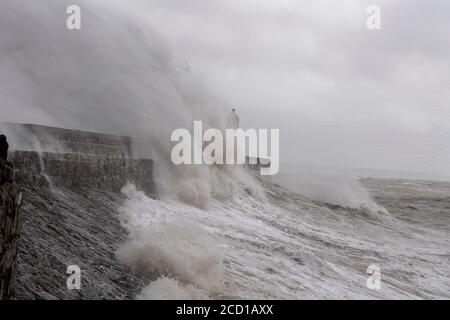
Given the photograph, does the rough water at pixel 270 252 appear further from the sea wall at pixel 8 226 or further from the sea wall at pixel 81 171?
the sea wall at pixel 8 226

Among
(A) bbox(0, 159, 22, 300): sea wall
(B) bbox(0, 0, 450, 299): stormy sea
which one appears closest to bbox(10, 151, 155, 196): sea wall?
(B) bbox(0, 0, 450, 299): stormy sea

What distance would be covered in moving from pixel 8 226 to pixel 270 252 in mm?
6088

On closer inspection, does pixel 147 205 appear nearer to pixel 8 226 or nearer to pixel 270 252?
pixel 270 252

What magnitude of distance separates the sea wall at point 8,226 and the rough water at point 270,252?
6.16 ft

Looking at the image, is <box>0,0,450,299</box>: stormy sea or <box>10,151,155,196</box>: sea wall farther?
<box>10,151,155,196</box>: sea wall

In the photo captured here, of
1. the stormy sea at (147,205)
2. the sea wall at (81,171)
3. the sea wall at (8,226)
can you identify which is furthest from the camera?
the sea wall at (81,171)

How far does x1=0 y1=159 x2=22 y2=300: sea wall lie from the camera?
4156mm

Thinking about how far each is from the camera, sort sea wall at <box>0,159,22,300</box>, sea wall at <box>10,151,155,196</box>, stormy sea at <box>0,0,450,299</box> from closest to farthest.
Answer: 1. sea wall at <box>0,159,22,300</box>
2. stormy sea at <box>0,0,450,299</box>
3. sea wall at <box>10,151,155,196</box>

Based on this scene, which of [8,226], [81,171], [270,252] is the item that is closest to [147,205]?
[81,171]

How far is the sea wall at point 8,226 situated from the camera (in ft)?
13.6

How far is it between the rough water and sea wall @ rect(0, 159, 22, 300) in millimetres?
1878

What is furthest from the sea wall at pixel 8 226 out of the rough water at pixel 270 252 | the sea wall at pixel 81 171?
the sea wall at pixel 81 171

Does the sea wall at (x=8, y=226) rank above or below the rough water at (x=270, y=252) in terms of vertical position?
above

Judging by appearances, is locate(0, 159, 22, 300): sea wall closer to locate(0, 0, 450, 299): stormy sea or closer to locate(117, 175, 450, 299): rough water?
locate(0, 0, 450, 299): stormy sea
